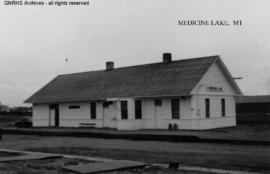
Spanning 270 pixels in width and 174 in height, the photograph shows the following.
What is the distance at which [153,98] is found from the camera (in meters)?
30.9

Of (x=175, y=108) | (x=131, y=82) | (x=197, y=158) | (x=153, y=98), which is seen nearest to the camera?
(x=197, y=158)

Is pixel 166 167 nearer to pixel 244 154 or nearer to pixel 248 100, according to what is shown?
pixel 244 154

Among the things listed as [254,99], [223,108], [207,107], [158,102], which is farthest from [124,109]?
[254,99]

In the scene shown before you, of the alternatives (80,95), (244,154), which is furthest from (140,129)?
(244,154)

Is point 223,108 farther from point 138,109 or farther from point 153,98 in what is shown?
point 138,109

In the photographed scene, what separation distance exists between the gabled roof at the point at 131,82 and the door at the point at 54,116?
0.84 metres

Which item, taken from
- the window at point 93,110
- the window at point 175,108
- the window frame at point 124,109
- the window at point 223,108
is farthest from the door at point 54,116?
the window at point 223,108

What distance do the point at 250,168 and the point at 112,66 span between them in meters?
30.4

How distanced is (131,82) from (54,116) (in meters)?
8.98

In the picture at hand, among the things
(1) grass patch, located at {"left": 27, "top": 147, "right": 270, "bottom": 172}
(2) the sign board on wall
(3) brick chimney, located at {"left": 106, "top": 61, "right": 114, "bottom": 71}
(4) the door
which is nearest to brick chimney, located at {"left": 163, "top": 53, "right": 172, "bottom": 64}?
(2) the sign board on wall

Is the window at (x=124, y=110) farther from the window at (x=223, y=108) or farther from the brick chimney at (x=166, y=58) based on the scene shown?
the window at (x=223, y=108)

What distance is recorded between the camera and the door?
38438 mm

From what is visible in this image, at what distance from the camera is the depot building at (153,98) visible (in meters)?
Answer: 29.4

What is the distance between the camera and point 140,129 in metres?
31.1
